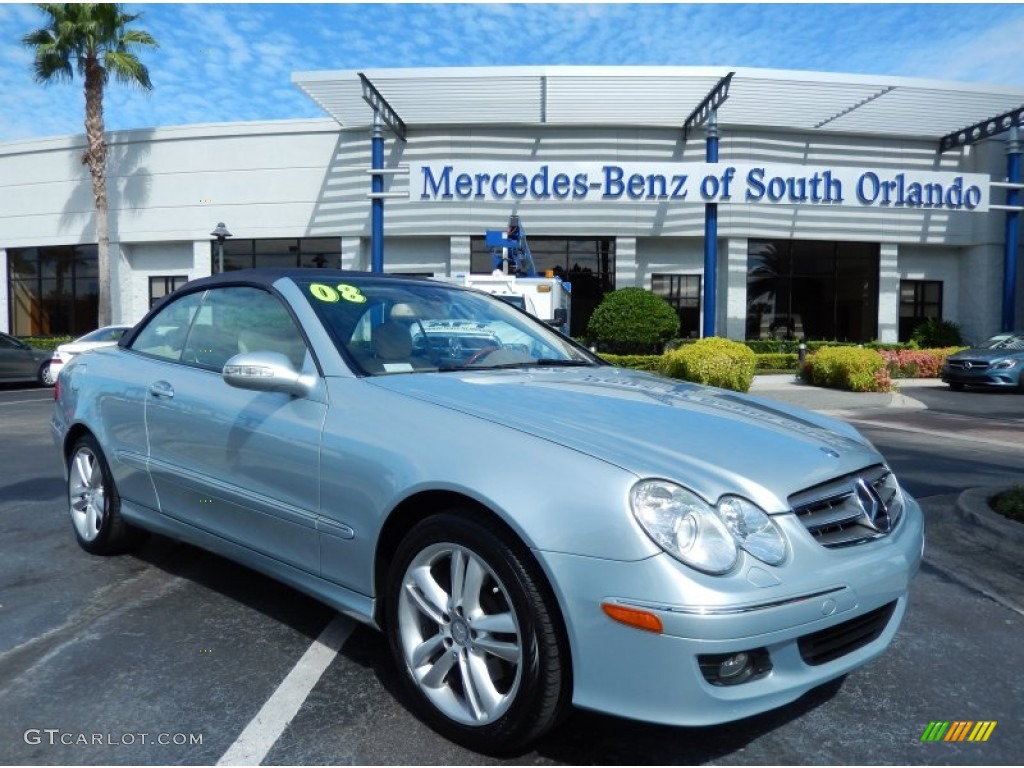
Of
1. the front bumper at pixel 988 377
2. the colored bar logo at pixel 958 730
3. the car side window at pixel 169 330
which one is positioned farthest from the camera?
the front bumper at pixel 988 377

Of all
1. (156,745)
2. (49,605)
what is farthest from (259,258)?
(156,745)

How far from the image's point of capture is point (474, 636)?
2.45 meters

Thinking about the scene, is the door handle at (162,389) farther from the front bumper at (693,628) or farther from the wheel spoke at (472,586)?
the front bumper at (693,628)

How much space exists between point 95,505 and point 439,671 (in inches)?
109

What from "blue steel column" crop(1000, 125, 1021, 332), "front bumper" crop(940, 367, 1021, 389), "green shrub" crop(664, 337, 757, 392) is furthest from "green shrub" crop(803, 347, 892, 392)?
"blue steel column" crop(1000, 125, 1021, 332)

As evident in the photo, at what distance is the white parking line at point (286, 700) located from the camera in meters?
2.45

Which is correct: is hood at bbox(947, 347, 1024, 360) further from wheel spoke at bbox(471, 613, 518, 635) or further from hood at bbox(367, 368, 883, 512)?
wheel spoke at bbox(471, 613, 518, 635)

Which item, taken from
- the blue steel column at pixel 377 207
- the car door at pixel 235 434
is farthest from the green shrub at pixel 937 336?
the car door at pixel 235 434

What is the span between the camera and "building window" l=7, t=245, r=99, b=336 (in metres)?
26.5

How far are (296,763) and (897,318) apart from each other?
26.1 metres

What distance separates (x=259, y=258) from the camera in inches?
968

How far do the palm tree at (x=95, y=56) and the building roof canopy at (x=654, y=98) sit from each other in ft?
21.4

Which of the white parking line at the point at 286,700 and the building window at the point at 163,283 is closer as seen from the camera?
the white parking line at the point at 286,700

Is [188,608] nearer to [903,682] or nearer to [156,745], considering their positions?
[156,745]
